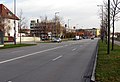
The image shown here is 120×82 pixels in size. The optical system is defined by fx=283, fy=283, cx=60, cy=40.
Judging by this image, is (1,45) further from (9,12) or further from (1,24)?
(9,12)

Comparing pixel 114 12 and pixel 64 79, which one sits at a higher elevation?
pixel 114 12

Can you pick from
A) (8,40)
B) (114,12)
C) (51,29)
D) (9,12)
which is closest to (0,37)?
(114,12)

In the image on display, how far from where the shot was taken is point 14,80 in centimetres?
1107

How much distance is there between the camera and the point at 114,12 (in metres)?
29.8

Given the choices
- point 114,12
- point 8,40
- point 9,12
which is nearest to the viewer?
point 114,12

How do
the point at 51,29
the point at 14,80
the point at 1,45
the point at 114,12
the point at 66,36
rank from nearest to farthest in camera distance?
A: the point at 14,80
the point at 114,12
the point at 1,45
the point at 51,29
the point at 66,36

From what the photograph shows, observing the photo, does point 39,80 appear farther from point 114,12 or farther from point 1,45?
point 1,45

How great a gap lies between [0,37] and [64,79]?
35.4 meters

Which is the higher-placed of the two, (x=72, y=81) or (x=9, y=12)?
(x=9, y=12)

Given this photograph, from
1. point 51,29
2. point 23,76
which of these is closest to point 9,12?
point 51,29

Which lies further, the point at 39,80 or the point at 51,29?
the point at 51,29

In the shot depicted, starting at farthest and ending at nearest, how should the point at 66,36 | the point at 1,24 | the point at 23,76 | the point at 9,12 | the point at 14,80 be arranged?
1. the point at 66,36
2. the point at 9,12
3. the point at 1,24
4. the point at 23,76
5. the point at 14,80

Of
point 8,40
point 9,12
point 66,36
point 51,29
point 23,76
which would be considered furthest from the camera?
point 66,36

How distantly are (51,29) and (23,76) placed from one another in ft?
329
